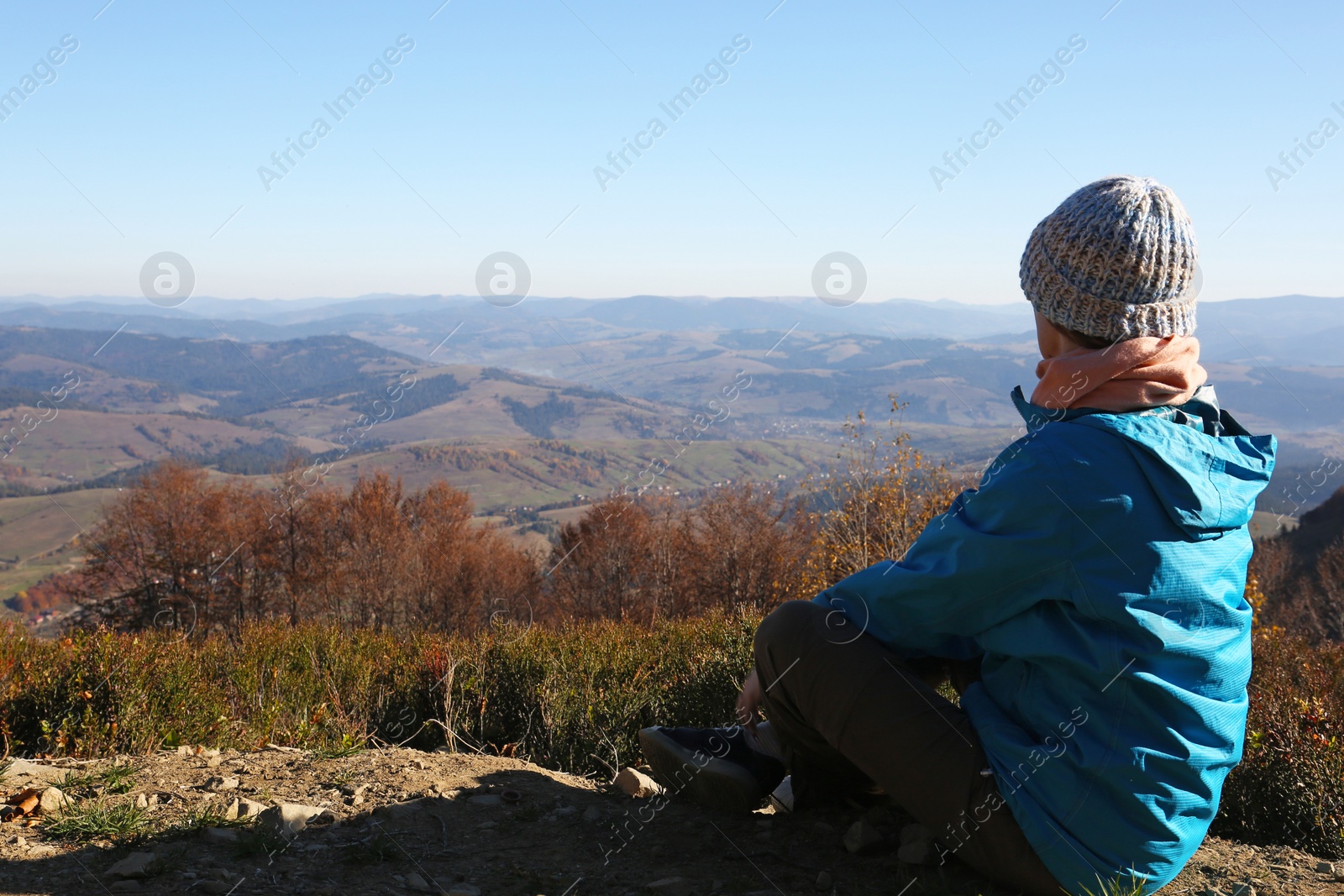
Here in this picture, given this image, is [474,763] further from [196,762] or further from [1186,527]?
[1186,527]

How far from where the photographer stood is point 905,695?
2137 mm

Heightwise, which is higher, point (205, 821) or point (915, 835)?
point (915, 835)

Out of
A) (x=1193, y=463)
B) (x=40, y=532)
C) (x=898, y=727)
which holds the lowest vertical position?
(x=40, y=532)

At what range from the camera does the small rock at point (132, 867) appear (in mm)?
2312

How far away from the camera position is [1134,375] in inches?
74.0

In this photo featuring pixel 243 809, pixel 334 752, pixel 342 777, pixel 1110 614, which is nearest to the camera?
pixel 1110 614

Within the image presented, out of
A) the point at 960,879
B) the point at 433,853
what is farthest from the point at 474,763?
the point at 960,879

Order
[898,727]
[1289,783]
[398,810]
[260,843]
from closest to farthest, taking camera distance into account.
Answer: [898,727] < [260,843] < [398,810] < [1289,783]

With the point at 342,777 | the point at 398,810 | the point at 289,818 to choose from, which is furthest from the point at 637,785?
the point at 289,818

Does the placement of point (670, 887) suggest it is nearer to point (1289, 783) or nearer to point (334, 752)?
point (334, 752)

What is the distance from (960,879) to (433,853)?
153 centimetres

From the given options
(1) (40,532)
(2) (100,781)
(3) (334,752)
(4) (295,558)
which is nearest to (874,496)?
(3) (334,752)

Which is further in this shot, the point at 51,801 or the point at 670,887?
the point at 51,801

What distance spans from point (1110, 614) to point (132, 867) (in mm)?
2540
